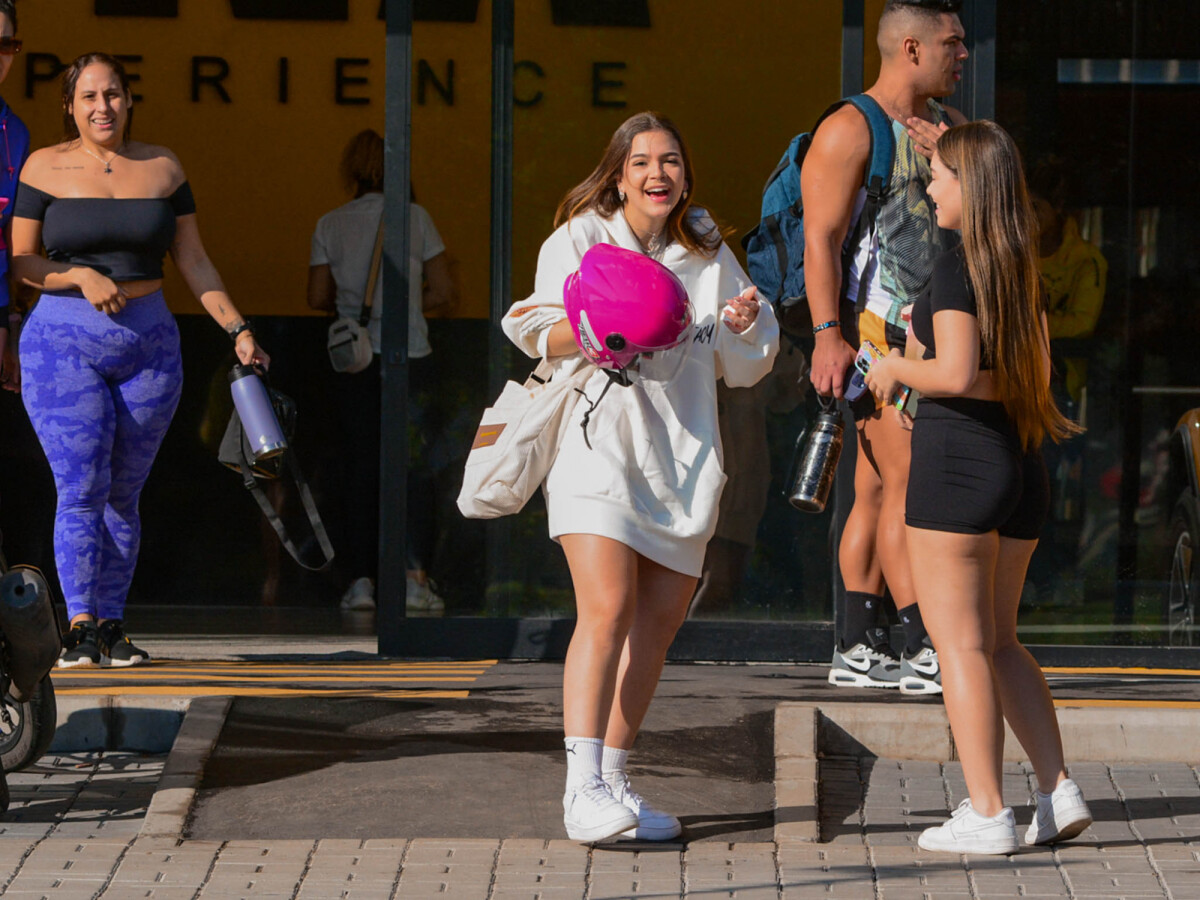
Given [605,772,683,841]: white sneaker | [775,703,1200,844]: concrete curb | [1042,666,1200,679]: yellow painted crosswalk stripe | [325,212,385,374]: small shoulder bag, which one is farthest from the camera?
[325,212,385,374]: small shoulder bag

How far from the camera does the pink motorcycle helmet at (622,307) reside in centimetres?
473

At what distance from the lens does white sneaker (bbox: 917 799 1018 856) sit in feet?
15.9

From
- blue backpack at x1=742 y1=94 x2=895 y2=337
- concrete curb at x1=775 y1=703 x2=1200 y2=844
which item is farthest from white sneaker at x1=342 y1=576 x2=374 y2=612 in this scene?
concrete curb at x1=775 y1=703 x2=1200 y2=844

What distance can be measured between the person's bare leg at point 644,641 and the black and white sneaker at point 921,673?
1471mm

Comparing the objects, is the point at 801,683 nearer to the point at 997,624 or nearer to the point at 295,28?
the point at 997,624

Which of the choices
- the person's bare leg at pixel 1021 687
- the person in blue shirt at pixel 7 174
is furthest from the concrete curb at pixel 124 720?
the person's bare leg at pixel 1021 687

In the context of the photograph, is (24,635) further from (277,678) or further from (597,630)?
(277,678)

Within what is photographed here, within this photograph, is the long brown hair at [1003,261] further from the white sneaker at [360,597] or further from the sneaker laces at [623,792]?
the white sneaker at [360,597]

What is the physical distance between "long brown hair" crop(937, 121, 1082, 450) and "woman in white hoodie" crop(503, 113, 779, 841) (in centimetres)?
58

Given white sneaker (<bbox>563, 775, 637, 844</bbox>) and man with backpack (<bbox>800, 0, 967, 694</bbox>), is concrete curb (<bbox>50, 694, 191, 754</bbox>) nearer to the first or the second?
white sneaker (<bbox>563, 775, 637, 844</bbox>)

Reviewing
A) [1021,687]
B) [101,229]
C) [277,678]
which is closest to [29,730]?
[277,678]

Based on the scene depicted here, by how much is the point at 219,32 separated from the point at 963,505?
22.6ft

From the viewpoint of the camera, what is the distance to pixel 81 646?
22.9 feet

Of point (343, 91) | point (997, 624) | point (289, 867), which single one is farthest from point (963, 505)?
point (343, 91)
